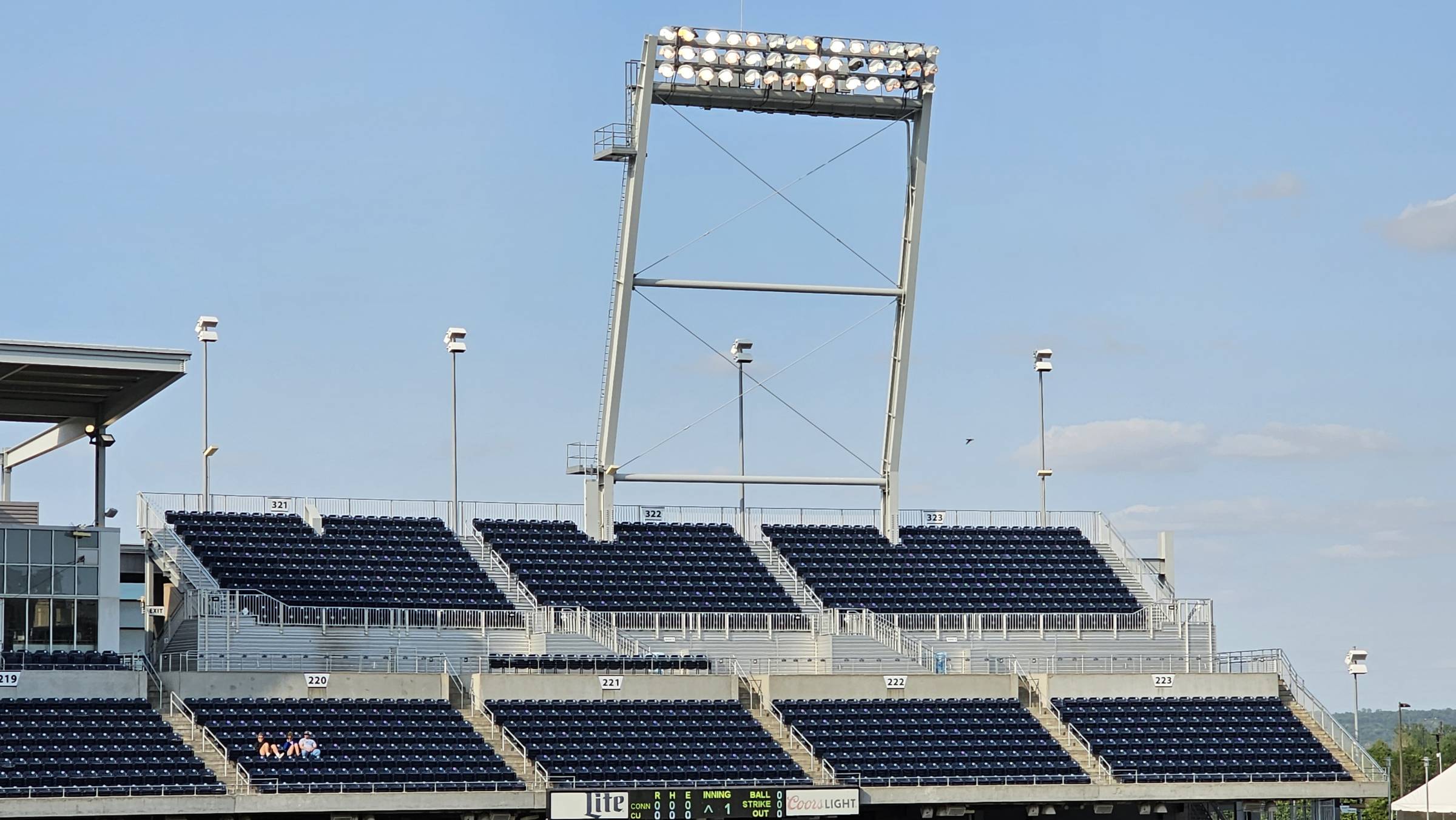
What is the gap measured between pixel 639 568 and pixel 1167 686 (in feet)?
48.2

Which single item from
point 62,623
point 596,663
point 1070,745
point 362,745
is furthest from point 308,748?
point 1070,745

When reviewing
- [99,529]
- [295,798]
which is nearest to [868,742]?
[295,798]

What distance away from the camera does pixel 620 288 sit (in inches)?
2404

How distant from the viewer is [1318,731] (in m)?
56.9

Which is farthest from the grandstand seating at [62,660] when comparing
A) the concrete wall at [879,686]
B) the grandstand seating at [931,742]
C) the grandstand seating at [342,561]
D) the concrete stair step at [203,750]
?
the grandstand seating at [931,742]

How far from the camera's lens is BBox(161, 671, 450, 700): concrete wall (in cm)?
4956

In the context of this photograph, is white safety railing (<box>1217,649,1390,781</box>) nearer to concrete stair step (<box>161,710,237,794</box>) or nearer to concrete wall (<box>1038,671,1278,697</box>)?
concrete wall (<box>1038,671,1278,697</box>)

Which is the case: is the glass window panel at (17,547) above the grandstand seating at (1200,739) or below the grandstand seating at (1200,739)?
above

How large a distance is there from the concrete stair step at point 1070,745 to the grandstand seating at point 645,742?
25.0ft

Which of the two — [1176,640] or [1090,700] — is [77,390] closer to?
[1090,700]

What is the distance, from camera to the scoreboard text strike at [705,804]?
47.6 metres

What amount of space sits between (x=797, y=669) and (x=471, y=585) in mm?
8889

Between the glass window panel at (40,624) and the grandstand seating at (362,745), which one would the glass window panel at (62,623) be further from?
the grandstand seating at (362,745)

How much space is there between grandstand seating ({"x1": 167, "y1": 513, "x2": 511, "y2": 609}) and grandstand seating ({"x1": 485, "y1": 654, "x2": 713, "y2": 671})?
3.15 m
